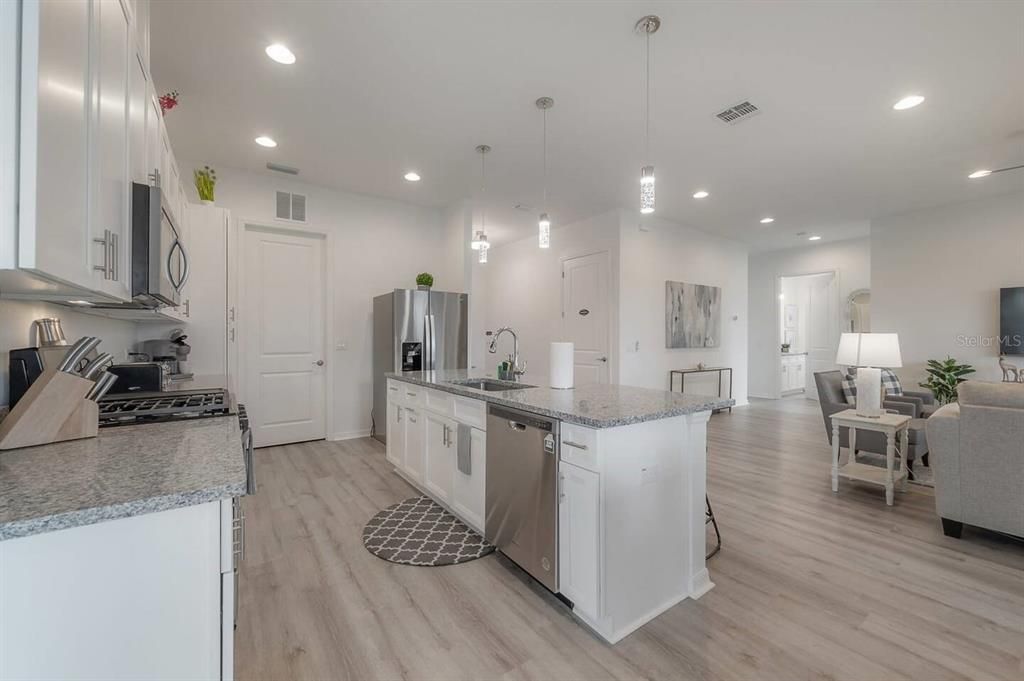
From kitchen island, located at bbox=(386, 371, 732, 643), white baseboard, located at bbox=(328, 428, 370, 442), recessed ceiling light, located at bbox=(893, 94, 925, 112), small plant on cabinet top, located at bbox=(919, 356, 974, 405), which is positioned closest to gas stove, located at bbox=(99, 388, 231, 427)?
kitchen island, located at bbox=(386, 371, 732, 643)

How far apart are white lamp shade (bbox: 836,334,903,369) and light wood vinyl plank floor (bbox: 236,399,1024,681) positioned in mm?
1135

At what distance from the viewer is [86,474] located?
1006 millimetres

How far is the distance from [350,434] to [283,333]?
4.45 feet

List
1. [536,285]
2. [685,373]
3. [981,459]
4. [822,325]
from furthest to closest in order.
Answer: [822,325] → [536,285] → [685,373] → [981,459]

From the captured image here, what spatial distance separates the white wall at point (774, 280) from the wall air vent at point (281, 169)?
8.08 m

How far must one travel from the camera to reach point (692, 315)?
6.36 metres

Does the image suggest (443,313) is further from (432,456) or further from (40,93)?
(40,93)

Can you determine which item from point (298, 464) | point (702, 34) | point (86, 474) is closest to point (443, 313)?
point (298, 464)

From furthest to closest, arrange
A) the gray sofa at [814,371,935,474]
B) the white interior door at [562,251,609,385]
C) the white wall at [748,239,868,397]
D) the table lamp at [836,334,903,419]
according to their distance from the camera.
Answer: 1. the white wall at [748,239,868,397]
2. the white interior door at [562,251,609,385]
3. the gray sofa at [814,371,935,474]
4. the table lamp at [836,334,903,419]

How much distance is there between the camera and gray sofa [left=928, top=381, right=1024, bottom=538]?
2.30 meters

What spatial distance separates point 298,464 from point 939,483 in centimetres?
483

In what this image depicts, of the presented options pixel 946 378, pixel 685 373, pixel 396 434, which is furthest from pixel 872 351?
pixel 396 434

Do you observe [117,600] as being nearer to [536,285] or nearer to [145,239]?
[145,239]

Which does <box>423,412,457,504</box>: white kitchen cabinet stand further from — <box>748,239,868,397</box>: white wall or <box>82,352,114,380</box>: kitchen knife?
<box>748,239,868,397</box>: white wall
